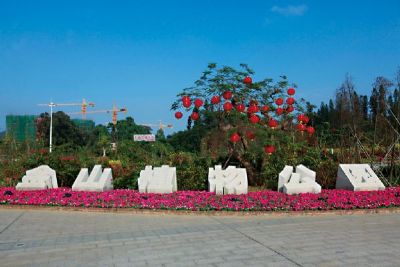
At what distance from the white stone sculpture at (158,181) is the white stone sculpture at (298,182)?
2.62 meters

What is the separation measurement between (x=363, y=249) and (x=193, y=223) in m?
2.99

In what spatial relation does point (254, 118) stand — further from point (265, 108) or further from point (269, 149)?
point (269, 149)

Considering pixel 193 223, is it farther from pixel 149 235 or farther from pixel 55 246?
pixel 55 246

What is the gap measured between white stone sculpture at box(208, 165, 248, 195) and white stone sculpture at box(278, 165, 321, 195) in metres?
0.91

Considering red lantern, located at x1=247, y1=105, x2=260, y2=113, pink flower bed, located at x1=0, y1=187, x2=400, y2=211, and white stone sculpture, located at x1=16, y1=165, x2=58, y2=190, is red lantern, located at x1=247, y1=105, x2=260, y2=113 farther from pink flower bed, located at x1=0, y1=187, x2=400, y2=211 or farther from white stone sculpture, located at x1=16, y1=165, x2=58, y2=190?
white stone sculpture, located at x1=16, y1=165, x2=58, y2=190

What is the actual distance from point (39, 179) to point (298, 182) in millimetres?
6391

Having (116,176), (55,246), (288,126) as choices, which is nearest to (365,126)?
(288,126)

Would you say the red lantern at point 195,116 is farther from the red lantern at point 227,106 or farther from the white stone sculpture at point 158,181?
the white stone sculpture at point 158,181

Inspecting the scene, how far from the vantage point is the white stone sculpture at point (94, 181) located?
10477 mm

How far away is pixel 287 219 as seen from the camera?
8.02 metres

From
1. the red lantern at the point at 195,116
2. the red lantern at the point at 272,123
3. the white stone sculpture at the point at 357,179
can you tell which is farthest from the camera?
the red lantern at the point at 195,116

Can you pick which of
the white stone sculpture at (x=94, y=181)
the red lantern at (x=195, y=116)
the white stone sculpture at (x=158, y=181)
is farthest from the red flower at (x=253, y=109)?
the white stone sculpture at (x=94, y=181)

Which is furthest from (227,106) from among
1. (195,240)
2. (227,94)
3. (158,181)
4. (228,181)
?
(195,240)

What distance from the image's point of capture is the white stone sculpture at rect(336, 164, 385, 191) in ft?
34.7
